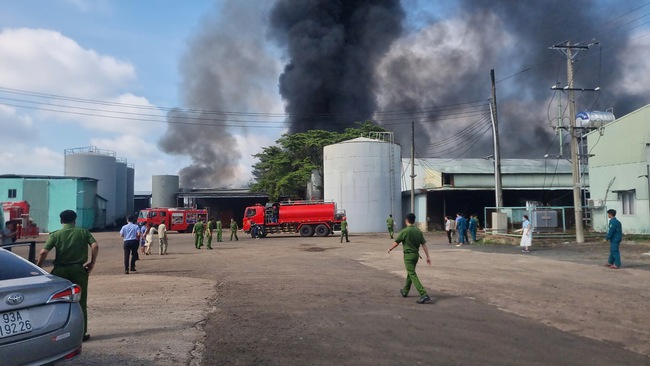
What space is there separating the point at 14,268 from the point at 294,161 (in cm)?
4594

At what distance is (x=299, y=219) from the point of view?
37.1m

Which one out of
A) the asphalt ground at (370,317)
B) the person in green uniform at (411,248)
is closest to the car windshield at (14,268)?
the asphalt ground at (370,317)

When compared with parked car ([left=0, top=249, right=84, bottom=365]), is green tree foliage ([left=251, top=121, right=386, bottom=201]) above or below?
above

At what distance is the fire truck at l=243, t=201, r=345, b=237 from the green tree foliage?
11.4 m

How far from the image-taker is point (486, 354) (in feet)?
18.6

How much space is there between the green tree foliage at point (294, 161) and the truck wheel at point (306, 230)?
1220 cm

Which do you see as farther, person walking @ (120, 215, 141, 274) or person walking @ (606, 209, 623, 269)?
person walking @ (120, 215, 141, 274)

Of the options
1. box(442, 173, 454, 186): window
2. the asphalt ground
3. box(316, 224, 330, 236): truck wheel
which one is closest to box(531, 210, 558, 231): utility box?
the asphalt ground

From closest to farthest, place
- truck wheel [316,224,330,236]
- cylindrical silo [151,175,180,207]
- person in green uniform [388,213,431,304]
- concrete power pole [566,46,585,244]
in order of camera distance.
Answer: person in green uniform [388,213,431,304] → concrete power pole [566,46,585,244] → truck wheel [316,224,330,236] → cylindrical silo [151,175,180,207]

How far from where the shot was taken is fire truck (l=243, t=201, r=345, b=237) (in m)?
36.9

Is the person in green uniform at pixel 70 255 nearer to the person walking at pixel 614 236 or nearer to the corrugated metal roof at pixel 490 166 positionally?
the person walking at pixel 614 236

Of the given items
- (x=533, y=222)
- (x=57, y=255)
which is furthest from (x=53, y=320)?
(x=533, y=222)

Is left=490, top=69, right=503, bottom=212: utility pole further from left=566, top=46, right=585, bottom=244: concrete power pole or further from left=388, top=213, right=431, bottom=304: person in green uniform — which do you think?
left=388, top=213, right=431, bottom=304: person in green uniform

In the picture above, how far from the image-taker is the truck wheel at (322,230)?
36.8 metres
